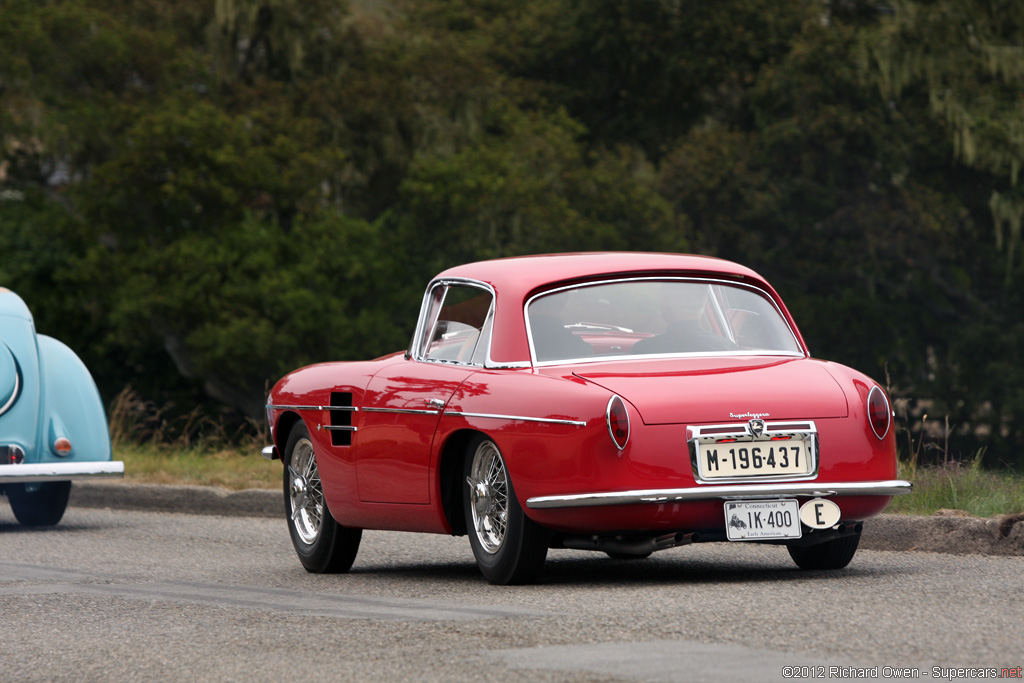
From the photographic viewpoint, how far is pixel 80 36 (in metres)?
35.2

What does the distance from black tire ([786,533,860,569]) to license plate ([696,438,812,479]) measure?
2.54 ft

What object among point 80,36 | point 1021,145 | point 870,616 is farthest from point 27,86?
point 870,616

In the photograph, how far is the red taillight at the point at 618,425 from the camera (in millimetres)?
6461

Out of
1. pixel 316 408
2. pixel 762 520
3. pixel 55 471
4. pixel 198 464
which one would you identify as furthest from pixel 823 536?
pixel 198 464

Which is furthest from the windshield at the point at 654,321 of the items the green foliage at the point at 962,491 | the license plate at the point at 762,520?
the green foliage at the point at 962,491

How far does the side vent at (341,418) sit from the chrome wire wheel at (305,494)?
0.34 meters

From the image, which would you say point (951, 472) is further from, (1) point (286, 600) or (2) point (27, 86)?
(2) point (27, 86)

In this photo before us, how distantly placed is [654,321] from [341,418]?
6.26 ft

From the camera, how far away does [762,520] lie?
653 cm

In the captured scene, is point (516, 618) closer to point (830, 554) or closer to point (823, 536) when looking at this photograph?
point (823, 536)

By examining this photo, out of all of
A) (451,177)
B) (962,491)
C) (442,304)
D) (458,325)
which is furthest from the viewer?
(451,177)

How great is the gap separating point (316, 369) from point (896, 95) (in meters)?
24.5

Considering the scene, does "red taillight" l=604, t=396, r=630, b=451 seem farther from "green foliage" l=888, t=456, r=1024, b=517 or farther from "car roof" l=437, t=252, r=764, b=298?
"green foliage" l=888, t=456, r=1024, b=517

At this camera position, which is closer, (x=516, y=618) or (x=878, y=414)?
(x=516, y=618)
